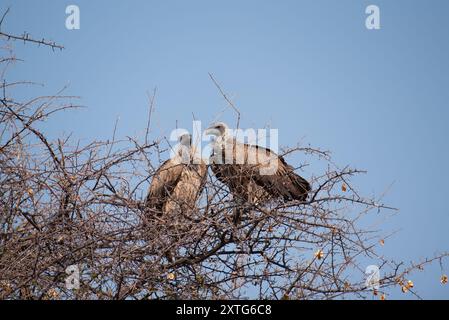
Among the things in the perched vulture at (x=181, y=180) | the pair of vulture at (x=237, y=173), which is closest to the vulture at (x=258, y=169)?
the pair of vulture at (x=237, y=173)

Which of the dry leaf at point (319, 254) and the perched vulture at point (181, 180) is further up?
the perched vulture at point (181, 180)

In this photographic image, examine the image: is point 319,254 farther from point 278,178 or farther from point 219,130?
point 219,130

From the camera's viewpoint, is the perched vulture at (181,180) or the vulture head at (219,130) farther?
the vulture head at (219,130)

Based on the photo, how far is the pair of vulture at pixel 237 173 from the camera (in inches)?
279

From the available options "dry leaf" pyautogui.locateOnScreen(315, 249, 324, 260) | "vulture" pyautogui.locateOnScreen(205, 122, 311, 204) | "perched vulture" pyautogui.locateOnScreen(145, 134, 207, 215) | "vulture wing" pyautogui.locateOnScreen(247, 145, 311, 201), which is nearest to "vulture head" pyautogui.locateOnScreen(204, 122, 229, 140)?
"vulture" pyautogui.locateOnScreen(205, 122, 311, 204)

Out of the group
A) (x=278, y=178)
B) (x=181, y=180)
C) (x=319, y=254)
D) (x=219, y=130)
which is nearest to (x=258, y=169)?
(x=278, y=178)

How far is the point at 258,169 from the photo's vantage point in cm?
777

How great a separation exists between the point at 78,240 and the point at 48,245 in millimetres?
206

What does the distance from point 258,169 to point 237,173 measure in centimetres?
79

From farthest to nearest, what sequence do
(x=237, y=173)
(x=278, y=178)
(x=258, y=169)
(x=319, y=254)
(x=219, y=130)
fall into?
(x=219, y=130)
(x=278, y=178)
(x=258, y=169)
(x=237, y=173)
(x=319, y=254)

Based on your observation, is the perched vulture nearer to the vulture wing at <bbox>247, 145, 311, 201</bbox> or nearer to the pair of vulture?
the pair of vulture

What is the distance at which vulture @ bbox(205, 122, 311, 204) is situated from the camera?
7281 mm

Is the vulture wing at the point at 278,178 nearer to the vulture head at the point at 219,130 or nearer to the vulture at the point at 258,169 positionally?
the vulture at the point at 258,169
